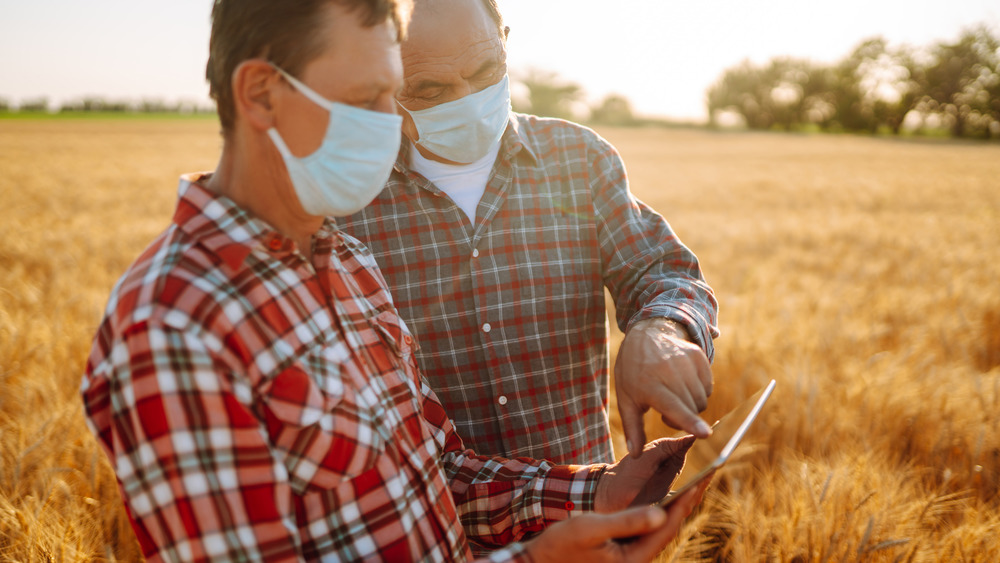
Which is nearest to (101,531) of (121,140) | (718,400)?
(718,400)

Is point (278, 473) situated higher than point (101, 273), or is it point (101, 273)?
point (278, 473)

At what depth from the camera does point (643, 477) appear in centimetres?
131

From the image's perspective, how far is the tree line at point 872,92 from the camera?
41125 mm

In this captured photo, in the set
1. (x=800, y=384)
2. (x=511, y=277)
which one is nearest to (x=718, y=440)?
(x=511, y=277)

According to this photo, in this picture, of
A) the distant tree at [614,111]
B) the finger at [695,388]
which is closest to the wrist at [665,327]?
the finger at [695,388]

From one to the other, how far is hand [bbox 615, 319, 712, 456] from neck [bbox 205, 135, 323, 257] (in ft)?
2.19

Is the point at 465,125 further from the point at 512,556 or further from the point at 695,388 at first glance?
the point at 512,556

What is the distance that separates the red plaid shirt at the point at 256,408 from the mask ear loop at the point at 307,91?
20 cm

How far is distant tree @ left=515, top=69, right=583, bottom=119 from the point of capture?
172 feet

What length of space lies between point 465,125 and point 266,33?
768mm

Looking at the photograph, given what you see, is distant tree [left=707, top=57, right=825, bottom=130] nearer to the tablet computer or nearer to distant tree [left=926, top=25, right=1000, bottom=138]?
distant tree [left=926, top=25, right=1000, bottom=138]

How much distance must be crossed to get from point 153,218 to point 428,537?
833 cm

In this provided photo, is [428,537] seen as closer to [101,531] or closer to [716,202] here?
[101,531]

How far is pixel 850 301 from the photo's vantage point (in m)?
4.17
